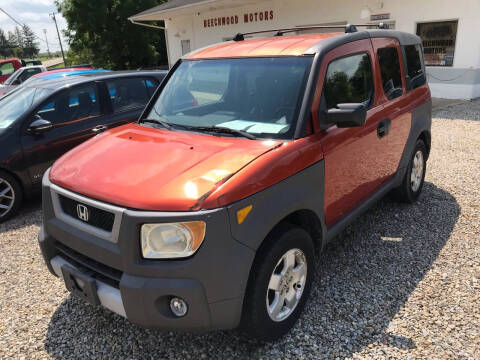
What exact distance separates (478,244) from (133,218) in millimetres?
3314

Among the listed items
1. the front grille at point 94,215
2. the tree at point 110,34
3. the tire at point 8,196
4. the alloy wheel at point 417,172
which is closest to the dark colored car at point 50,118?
the tire at point 8,196

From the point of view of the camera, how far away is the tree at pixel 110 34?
1102 inches

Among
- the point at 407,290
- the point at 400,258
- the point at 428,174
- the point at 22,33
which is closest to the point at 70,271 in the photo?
the point at 407,290

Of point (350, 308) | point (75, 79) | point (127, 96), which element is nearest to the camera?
point (350, 308)

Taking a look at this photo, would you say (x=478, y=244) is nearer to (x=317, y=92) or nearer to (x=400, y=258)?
(x=400, y=258)

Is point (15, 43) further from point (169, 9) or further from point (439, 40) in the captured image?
point (439, 40)

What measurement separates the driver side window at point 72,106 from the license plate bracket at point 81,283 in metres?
3.30

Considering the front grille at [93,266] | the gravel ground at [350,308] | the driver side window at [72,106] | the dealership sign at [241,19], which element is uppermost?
the dealership sign at [241,19]

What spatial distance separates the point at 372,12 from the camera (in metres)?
12.7

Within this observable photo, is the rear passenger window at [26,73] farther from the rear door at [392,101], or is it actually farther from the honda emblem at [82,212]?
the honda emblem at [82,212]

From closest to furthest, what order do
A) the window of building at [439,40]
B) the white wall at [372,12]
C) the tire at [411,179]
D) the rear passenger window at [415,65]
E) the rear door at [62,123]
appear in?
1. the rear passenger window at [415,65]
2. the tire at [411,179]
3. the rear door at [62,123]
4. the white wall at [372,12]
5. the window of building at [439,40]

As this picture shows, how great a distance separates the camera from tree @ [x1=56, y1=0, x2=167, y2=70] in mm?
27984

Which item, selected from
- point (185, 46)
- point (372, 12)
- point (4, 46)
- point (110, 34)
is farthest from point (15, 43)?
point (372, 12)

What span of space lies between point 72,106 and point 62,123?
0.96 feet
